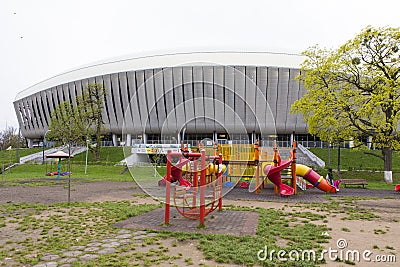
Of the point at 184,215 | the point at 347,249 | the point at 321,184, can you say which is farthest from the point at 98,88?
the point at 347,249

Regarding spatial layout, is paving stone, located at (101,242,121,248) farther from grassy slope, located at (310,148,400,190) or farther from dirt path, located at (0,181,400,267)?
grassy slope, located at (310,148,400,190)

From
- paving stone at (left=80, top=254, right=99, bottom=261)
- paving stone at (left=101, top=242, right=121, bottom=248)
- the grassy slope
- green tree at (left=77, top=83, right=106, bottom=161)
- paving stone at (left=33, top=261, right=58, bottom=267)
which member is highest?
green tree at (left=77, top=83, right=106, bottom=161)

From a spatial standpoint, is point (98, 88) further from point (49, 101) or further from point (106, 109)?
point (49, 101)

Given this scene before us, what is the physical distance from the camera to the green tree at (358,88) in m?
25.9

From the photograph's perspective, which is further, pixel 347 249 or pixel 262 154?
pixel 262 154

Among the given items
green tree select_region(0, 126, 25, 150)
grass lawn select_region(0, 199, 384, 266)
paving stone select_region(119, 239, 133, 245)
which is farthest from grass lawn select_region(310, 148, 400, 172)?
green tree select_region(0, 126, 25, 150)

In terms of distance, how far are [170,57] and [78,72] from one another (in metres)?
21.7

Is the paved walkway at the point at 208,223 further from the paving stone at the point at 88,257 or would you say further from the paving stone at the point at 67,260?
the paving stone at the point at 67,260

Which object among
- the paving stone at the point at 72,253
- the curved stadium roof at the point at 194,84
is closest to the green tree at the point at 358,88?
the curved stadium roof at the point at 194,84

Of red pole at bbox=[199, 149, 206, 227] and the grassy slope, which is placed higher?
red pole at bbox=[199, 149, 206, 227]

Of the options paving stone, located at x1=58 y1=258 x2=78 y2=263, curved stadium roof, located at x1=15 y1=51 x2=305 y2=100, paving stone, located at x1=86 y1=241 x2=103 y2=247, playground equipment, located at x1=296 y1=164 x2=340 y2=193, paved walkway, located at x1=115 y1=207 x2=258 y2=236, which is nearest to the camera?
paving stone, located at x1=58 y1=258 x2=78 y2=263

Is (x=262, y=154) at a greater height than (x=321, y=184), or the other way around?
(x=262, y=154)

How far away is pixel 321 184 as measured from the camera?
2072 centimetres

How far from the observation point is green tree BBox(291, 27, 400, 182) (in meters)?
25.9
